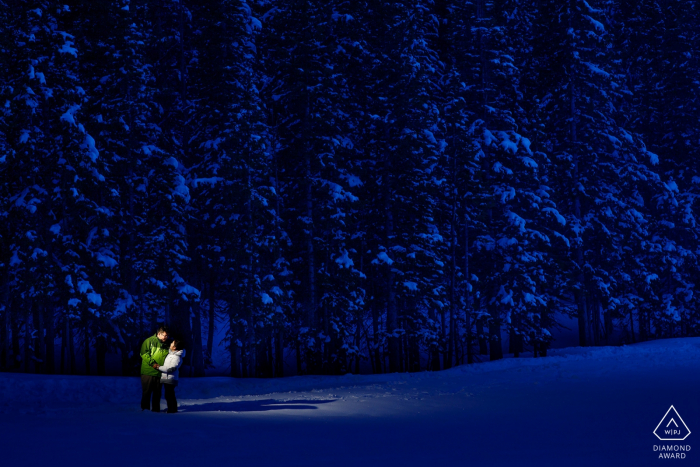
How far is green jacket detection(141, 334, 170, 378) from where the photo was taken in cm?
1055

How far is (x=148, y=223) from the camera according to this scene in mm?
22766

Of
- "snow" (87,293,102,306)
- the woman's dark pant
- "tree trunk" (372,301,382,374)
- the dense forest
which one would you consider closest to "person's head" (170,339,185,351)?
the woman's dark pant

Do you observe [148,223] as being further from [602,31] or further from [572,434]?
[602,31]

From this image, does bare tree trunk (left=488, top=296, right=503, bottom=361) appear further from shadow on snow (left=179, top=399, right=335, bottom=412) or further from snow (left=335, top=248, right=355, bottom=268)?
shadow on snow (left=179, top=399, right=335, bottom=412)

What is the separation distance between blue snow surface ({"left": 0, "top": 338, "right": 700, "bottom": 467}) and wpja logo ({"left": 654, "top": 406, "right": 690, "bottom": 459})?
0.09 meters

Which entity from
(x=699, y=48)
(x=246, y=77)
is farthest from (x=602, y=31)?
(x=246, y=77)

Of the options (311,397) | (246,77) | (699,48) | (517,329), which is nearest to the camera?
(311,397)

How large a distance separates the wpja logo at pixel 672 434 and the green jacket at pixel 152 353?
7.51 m

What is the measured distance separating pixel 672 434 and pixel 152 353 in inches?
324

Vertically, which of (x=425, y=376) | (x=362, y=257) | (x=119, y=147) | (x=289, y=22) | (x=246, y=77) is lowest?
(x=425, y=376)

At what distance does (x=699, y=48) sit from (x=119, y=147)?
30.1 meters

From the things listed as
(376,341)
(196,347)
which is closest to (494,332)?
(376,341)

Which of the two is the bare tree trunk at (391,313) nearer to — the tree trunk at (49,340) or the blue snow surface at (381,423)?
the blue snow surface at (381,423)

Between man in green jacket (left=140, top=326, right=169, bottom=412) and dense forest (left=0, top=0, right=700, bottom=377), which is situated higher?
dense forest (left=0, top=0, right=700, bottom=377)
